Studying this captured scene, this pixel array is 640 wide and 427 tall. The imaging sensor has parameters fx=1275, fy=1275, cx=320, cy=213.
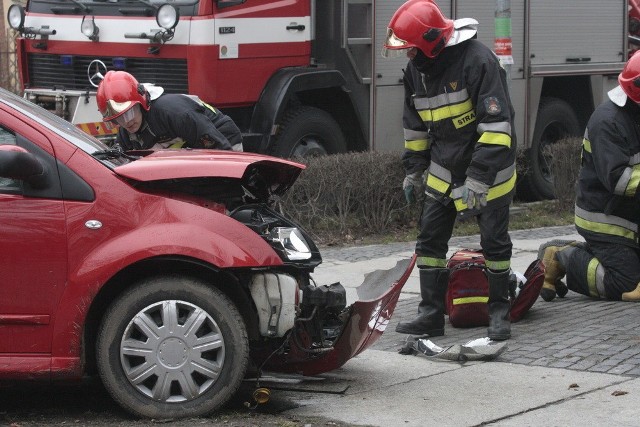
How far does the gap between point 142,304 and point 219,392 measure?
501mm

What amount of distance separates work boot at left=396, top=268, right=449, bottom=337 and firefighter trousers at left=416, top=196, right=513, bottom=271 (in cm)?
6

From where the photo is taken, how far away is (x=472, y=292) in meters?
7.39

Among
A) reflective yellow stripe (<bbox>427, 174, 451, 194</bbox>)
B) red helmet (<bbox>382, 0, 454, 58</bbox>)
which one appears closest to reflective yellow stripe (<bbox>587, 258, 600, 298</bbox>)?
reflective yellow stripe (<bbox>427, 174, 451, 194</bbox>)

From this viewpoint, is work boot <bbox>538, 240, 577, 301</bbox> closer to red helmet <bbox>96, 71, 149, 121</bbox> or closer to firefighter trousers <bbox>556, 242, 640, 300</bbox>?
firefighter trousers <bbox>556, 242, 640, 300</bbox>

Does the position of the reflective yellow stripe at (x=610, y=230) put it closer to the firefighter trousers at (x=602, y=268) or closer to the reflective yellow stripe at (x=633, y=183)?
the firefighter trousers at (x=602, y=268)

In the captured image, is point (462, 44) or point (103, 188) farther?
point (462, 44)

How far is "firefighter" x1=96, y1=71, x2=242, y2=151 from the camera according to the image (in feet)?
23.7

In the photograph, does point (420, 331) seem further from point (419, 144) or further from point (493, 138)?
point (493, 138)

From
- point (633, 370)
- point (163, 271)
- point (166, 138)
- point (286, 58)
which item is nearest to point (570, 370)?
point (633, 370)

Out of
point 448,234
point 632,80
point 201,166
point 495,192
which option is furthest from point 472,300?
point 201,166

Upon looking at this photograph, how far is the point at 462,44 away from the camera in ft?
22.7

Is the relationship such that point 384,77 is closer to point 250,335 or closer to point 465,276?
point 465,276

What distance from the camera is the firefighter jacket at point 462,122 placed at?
6.73 metres

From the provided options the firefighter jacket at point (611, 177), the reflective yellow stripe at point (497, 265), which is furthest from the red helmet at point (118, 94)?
the firefighter jacket at point (611, 177)
